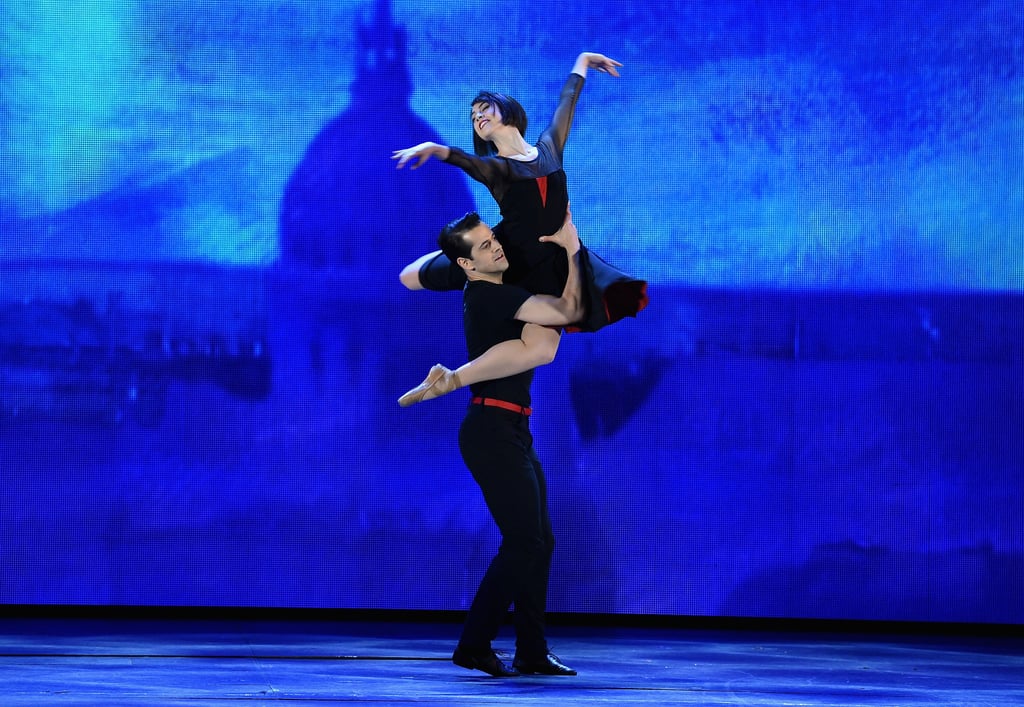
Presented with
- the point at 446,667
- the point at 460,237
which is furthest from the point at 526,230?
the point at 446,667

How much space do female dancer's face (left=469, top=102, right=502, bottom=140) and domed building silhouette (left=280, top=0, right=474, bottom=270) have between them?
1.43m

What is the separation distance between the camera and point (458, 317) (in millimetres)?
5484

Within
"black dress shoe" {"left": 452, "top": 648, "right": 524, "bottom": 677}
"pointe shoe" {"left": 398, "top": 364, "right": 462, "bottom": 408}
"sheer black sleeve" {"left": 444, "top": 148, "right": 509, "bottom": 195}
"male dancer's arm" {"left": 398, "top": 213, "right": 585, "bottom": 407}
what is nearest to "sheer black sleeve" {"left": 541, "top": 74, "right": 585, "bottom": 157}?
"sheer black sleeve" {"left": 444, "top": 148, "right": 509, "bottom": 195}

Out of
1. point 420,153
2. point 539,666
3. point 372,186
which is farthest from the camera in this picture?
point 372,186

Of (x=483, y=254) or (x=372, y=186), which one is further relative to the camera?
(x=372, y=186)

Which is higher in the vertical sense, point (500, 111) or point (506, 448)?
point (500, 111)

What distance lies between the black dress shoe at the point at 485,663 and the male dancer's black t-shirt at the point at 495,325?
755 millimetres

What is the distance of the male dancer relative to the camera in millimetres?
3881

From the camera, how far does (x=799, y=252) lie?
5.46m

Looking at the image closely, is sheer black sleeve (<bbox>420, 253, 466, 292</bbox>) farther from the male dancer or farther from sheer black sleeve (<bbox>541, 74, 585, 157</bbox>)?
sheer black sleeve (<bbox>541, 74, 585, 157</bbox>)

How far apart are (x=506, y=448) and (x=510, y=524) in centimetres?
22

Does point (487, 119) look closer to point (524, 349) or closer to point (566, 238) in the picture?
point (566, 238)

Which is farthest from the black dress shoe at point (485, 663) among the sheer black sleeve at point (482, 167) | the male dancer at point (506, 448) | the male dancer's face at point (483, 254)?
the sheer black sleeve at point (482, 167)

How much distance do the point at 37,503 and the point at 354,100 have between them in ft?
6.78
